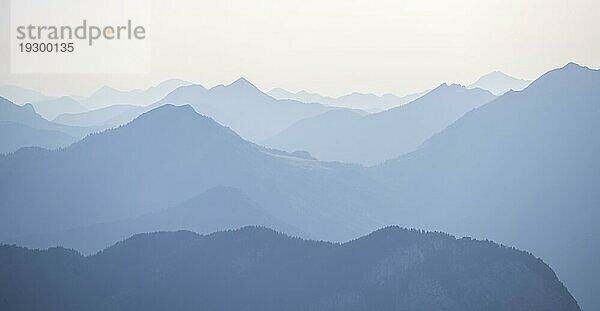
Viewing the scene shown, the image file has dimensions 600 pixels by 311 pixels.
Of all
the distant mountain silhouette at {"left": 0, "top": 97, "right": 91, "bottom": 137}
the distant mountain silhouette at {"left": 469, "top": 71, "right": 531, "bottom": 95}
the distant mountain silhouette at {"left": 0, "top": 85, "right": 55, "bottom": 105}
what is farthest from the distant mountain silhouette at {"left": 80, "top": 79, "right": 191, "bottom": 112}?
the distant mountain silhouette at {"left": 469, "top": 71, "right": 531, "bottom": 95}

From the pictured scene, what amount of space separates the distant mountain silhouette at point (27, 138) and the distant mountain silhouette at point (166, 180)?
45mm

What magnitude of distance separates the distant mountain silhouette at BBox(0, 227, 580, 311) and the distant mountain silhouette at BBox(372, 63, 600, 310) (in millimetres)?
122

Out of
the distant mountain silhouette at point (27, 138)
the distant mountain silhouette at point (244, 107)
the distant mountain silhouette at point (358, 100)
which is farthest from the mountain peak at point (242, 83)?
the distant mountain silhouette at point (27, 138)

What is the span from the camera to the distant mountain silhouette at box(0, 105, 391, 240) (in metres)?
4.94

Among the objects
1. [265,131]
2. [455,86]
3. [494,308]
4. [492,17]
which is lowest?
[494,308]

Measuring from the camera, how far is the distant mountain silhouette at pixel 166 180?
4.94 m

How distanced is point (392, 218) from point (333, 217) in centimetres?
33

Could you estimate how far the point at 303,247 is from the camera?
4930 millimetres

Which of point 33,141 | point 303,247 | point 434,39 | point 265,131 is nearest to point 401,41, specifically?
point 434,39

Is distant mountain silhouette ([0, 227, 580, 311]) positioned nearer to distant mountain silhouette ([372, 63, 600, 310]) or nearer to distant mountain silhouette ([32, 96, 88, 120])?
distant mountain silhouette ([372, 63, 600, 310])

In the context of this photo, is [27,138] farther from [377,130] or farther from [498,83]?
[498,83]

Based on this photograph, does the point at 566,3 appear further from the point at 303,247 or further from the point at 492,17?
the point at 303,247

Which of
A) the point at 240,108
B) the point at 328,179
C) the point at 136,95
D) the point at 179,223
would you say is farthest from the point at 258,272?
the point at 136,95

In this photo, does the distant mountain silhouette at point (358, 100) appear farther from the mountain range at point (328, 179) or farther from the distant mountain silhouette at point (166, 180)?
the distant mountain silhouette at point (166, 180)
